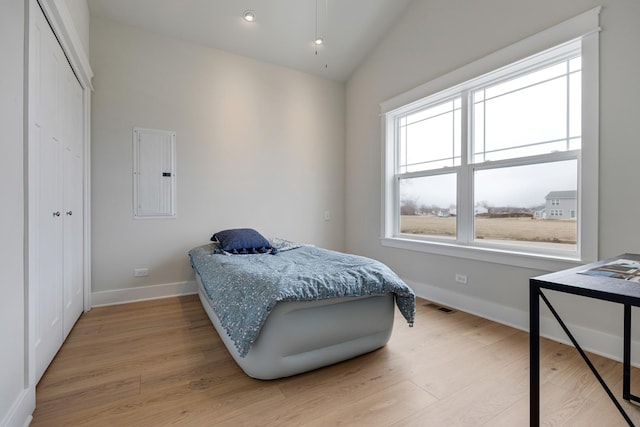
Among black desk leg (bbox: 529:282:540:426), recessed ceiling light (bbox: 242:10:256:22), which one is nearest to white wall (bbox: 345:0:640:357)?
black desk leg (bbox: 529:282:540:426)

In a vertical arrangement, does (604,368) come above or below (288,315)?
below

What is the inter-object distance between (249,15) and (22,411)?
351 cm

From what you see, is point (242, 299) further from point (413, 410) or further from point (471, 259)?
point (471, 259)

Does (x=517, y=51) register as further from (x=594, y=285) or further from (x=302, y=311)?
(x=302, y=311)

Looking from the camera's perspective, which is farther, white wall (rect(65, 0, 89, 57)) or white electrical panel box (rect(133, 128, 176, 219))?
white electrical panel box (rect(133, 128, 176, 219))

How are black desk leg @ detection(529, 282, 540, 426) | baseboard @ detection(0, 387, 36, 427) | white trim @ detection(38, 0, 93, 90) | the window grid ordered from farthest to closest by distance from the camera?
the window grid, white trim @ detection(38, 0, 93, 90), baseboard @ detection(0, 387, 36, 427), black desk leg @ detection(529, 282, 540, 426)

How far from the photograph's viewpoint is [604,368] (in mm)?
1752

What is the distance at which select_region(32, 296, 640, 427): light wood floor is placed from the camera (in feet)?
4.43

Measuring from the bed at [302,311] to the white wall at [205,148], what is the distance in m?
1.45

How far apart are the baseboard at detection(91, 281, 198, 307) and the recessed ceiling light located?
2.97m

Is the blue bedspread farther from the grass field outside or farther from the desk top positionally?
the grass field outside

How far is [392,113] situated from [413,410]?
311 centimetres

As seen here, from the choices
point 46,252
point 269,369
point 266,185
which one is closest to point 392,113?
point 266,185

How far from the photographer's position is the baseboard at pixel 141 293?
290 cm
